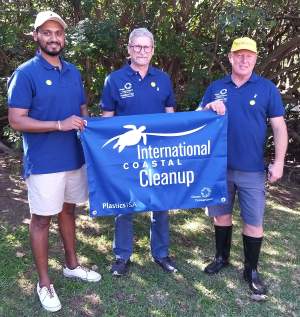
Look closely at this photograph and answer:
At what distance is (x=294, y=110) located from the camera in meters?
A: 8.19

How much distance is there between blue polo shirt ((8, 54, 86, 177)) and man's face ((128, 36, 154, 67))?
47cm

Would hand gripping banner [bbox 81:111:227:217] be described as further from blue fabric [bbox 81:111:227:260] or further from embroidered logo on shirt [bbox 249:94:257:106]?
embroidered logo on shirt [bbox 249:94:257:106]

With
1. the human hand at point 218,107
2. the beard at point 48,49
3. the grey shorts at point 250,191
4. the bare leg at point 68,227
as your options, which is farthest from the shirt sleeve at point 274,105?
the bare leg at point 68,227

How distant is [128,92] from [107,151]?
0.51 metres

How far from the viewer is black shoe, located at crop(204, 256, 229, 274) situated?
427 centimetres

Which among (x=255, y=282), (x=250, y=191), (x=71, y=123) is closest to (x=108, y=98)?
(x=71, y=123)

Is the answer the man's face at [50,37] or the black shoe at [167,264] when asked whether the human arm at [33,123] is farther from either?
the black shoe at [167,264]

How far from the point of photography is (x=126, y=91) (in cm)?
379

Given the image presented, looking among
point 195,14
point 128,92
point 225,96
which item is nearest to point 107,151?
point 128,92

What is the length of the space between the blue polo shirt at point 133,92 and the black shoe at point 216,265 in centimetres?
147

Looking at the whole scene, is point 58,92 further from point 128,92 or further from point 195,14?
point 195,14

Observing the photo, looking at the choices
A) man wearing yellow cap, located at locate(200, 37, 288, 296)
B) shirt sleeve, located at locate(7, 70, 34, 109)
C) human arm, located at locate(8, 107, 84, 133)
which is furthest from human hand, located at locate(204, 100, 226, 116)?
shirt sleeve, located at locate(7, 70, 34, 109)

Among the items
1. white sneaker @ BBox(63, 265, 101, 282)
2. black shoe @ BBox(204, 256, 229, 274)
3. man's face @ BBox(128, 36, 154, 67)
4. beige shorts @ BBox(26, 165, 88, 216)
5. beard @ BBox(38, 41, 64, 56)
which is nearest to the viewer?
beard @ BBox(38, 41, 64, 56)

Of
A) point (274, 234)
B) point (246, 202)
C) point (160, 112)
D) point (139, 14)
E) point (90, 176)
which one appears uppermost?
point (139, 14)
